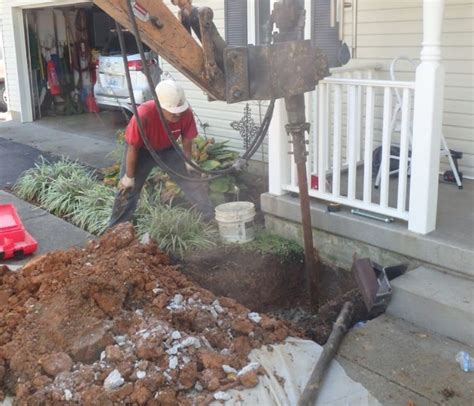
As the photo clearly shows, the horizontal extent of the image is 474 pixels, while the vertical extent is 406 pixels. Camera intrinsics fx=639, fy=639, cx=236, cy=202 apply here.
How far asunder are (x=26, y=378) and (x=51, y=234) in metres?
2.84

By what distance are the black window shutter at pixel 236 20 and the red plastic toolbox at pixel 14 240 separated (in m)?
3.48

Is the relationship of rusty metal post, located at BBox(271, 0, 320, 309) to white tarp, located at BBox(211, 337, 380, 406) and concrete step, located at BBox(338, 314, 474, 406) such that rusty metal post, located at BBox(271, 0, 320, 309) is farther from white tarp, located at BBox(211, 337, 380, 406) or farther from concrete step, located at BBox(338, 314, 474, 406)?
white tarp, located at BBox(211, 337, 380, 406)

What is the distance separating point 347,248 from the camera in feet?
16.6

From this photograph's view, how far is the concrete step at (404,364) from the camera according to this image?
3387 mm

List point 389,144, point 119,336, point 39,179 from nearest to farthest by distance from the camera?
point 119,336 → point 389,144 → point 39,179

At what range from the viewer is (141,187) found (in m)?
5.97

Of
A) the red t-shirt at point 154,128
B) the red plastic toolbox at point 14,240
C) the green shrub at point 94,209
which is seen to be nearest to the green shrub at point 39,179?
the green shrub at point 94,209

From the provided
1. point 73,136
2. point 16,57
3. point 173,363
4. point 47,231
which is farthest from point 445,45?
point 16,57

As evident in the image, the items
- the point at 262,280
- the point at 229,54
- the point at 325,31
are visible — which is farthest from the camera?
the point at 325,31

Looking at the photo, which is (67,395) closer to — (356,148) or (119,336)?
(119,336)

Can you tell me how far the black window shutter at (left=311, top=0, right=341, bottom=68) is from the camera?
639 cm

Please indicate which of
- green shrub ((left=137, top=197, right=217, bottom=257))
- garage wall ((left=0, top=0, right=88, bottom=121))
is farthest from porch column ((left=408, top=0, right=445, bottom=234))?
garage wall ((left=0, top=0, right=88, bottom=121))

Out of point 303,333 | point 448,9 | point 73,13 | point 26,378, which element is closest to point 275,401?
point 303,333

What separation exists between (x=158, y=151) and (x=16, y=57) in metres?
8.74
